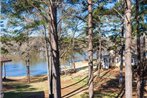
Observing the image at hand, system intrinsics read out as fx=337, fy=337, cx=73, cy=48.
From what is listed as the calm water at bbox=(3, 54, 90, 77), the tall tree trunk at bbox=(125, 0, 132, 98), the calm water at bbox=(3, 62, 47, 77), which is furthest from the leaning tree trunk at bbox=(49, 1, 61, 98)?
the calm water at bbox=(3, 62, 47, 77)

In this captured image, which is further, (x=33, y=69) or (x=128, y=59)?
(x=33, y=69)

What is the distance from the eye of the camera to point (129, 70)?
12.0 meters

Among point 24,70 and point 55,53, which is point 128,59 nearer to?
point 55,53

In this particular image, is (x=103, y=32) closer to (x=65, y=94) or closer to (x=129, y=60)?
(x=65, y=94)

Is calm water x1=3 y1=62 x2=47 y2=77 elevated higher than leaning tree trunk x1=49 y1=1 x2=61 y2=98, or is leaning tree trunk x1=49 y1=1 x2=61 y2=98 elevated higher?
leaning tree trunk x1=49 y1=1 x2=61 y2=98

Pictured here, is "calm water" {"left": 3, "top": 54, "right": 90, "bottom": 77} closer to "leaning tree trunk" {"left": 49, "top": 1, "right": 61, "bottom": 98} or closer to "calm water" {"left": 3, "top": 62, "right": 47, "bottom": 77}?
"calm water" {"left": 3, "top": 62, "right": 47, "bottom": 77}

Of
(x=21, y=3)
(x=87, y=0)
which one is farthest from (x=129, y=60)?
(x=87, y=0)

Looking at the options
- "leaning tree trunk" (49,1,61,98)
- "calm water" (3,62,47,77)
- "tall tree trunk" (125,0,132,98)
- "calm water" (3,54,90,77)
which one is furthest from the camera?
"calm water" (3,62,47,77)

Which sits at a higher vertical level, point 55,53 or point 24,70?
point 55,53

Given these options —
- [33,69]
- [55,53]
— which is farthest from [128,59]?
[33,69]

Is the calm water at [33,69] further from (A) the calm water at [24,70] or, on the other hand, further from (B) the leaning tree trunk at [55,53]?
(B) the leaning tree trunk at [55,53]

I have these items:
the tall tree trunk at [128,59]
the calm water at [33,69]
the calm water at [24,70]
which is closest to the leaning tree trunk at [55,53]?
the tall tree trunk at [128,59]

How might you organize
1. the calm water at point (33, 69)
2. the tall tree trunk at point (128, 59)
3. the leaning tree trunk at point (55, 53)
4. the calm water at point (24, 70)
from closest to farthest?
the tall tree trunk at point (128, 59)
the leaning tree trunk at point (55, 53)
the calm water at point (33, 69)
the calm water at point (24, 70)

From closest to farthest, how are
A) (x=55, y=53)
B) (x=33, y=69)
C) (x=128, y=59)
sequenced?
1. (x=128, y=59)
2. (x=55, y=53)
3. (x=33, y=69)
